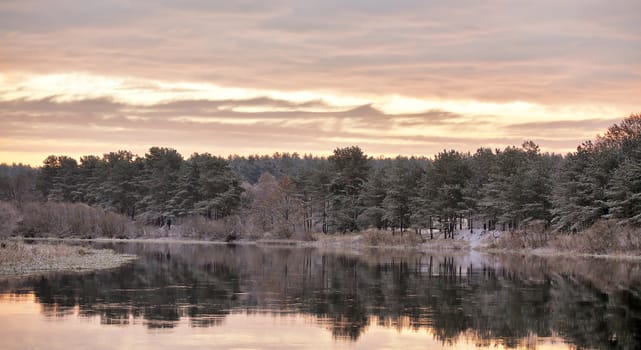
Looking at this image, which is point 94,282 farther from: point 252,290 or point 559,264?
point 559,264

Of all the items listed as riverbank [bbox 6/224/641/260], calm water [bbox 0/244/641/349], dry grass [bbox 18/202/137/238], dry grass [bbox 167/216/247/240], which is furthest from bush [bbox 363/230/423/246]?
calm water [bbox 0/244/641/349]

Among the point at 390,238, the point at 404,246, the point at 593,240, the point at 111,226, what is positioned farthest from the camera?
the point at 111,226

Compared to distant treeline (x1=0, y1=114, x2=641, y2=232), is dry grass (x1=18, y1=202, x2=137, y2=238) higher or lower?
lower

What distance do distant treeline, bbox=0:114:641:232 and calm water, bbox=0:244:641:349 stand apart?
93.2 feet

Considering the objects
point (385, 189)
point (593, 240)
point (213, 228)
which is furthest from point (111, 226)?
point (593, 240)

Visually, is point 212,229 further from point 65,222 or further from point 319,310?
point 319,310

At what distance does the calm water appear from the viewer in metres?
22.7

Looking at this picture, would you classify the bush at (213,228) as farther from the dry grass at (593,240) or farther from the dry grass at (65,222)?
the dry grass at (593,240)

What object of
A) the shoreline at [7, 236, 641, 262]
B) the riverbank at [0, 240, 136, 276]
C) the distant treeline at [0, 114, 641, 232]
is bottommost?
the shoreline at [7, 236, 641, 262]

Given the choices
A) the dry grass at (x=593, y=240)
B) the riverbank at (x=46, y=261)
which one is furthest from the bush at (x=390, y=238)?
the riverbank at (x=46, y=261)

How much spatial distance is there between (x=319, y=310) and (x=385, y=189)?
73.8 m

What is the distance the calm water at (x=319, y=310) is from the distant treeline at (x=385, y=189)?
93.2 feet

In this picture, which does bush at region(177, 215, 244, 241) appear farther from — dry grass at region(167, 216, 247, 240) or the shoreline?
the shoreline

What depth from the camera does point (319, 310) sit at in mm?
29719
